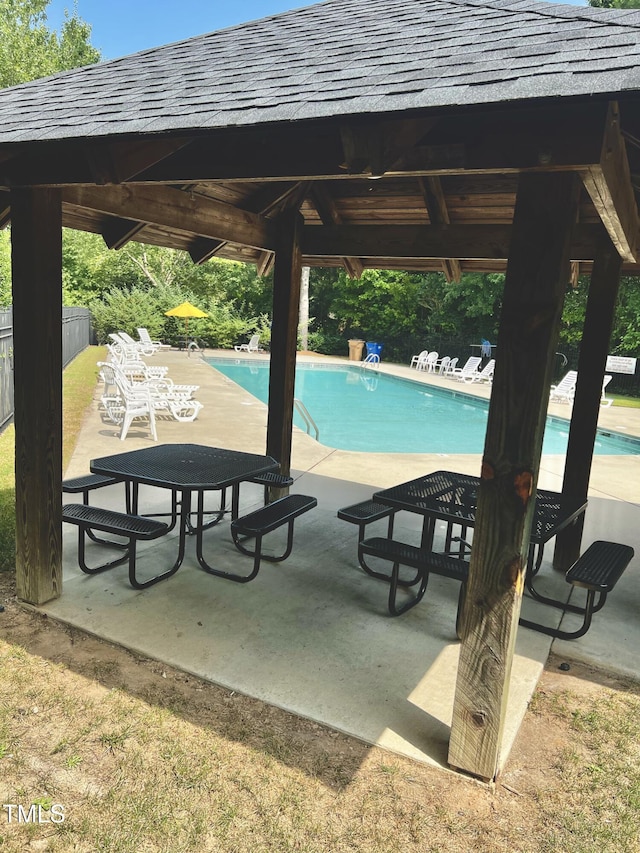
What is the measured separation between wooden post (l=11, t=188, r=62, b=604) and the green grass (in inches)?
27.0

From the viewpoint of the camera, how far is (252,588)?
14.4 feet

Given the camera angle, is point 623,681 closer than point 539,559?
Yes

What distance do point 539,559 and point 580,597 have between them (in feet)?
1.38

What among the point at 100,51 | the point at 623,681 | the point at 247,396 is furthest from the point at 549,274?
the point at 100,51

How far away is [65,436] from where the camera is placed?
8.99 metres

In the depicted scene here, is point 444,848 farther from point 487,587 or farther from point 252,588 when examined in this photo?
point 252,588

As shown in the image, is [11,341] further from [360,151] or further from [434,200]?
[360,151]

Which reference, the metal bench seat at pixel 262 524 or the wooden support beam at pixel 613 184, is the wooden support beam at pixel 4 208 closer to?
the metal bench seat at pixel 262 524

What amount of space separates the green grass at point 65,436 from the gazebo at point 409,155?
3.37 feet

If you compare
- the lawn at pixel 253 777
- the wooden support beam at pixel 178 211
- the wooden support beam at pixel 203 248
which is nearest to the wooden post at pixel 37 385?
the wooden support beam at pixel 178 211

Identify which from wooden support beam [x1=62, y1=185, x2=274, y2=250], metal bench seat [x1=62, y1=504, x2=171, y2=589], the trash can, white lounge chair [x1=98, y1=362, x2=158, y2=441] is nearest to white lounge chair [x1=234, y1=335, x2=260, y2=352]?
the trash can

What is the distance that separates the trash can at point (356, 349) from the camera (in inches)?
1101

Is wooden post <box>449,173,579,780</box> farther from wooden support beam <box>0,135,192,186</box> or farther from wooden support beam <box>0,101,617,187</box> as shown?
wooden support beam <box>0,135,192,186</box>

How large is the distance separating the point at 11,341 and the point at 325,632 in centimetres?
735
